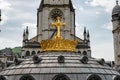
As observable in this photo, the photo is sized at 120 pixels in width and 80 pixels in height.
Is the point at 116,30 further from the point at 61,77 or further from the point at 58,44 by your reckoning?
the point at 61,77

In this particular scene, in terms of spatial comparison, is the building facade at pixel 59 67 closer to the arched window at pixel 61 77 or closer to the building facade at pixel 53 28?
the arched window at pixel 61 77

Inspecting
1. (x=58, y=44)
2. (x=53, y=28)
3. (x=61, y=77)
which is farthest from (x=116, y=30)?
(x=61, y=77)

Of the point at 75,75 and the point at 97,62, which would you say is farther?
the point at 97,62

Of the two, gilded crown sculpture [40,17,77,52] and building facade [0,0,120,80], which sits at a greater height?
gilded crown sculpture [40,17,77,52]

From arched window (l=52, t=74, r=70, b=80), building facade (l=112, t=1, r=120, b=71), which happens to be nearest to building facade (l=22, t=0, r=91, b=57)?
building facade (l=112, t=1, r=120, b=71)

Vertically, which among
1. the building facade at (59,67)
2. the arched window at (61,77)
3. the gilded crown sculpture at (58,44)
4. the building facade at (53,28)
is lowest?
the arched window at (61,77)

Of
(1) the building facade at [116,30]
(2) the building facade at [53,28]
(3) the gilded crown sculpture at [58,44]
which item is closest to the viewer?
(3) the gilded crown sculpture at [58,44]

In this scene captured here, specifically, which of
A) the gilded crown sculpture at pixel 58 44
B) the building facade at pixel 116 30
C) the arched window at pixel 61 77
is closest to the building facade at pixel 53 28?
the building facade at pixel 116 30

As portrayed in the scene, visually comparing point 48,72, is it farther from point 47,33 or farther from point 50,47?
point 47,33

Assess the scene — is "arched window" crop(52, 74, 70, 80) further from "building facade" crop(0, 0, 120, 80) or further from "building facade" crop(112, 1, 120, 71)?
"building facade" crop(112, 1, 120, 71)

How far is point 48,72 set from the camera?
1037 inches

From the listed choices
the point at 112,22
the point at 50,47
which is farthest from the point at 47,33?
the point at 50,47

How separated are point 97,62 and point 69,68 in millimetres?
4085

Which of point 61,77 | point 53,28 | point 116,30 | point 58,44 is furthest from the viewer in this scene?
point 53,28
